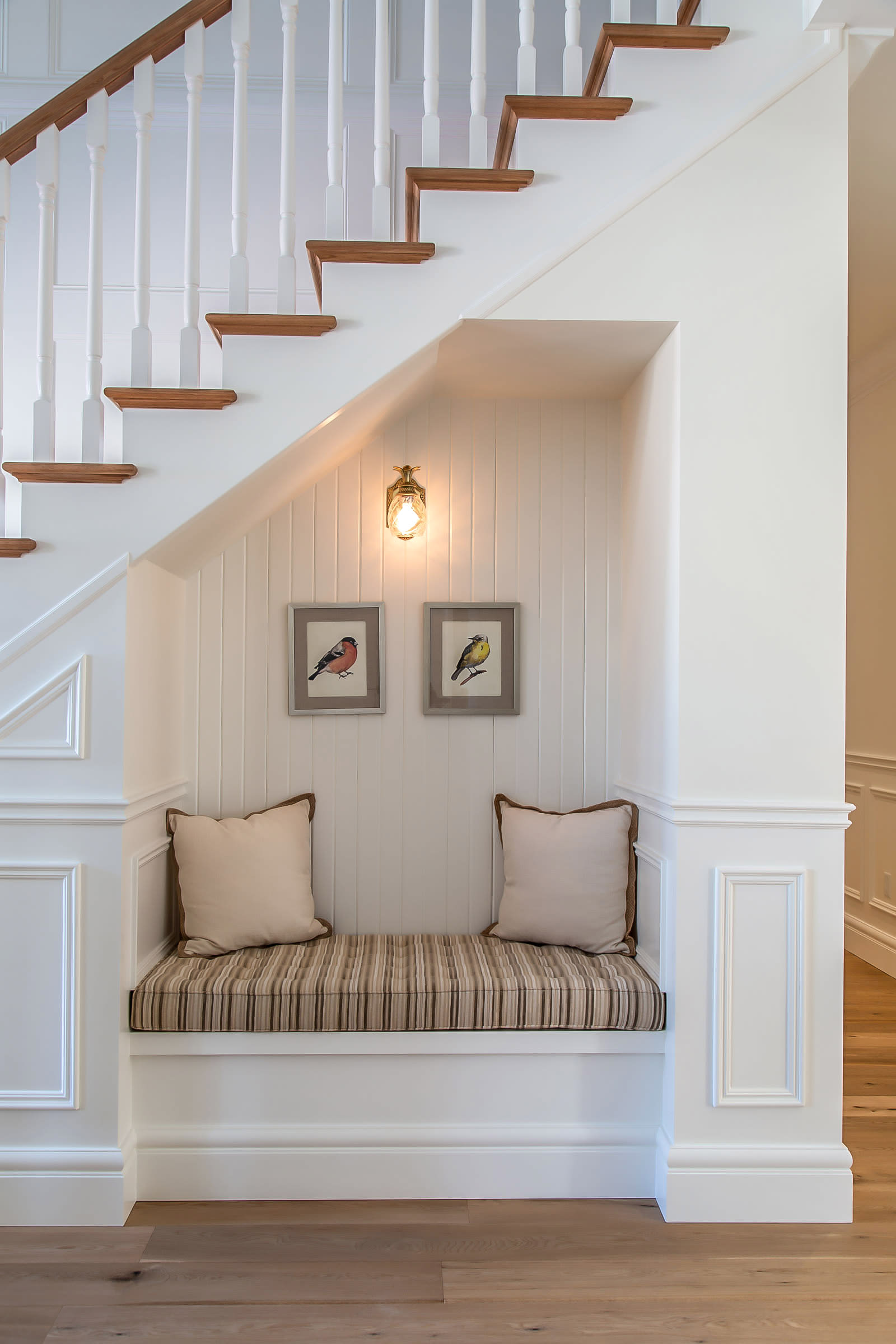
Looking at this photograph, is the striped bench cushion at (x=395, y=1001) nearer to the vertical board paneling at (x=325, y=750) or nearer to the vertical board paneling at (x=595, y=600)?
the vertical board paneling at (x=325, y=750)

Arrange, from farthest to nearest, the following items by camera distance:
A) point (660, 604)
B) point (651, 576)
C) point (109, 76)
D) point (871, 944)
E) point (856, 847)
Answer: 1. point (856, 847)
2. point (871, 944)
3. point (651, 576)
4. point (660, 604)
5. point (109, 76)

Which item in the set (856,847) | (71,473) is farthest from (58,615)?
(856,847)

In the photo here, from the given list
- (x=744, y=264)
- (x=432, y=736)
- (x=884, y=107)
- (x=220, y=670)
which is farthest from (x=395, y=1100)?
(x=884, y=107)

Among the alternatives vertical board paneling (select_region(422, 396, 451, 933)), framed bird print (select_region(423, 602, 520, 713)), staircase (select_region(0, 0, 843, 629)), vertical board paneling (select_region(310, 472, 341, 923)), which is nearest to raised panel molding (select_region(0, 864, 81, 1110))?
staircase (select_region(0, 0, 843, 629))

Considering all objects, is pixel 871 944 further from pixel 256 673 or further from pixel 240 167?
pixel 240 167

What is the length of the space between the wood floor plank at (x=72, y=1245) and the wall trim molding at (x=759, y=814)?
168 centimetres

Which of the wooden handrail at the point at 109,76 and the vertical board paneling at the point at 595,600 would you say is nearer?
the wooden handrail at the point at 109,76

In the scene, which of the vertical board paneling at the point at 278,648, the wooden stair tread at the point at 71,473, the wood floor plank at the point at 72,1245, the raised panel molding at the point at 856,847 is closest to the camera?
the wood floor plank at the point at 72,1245

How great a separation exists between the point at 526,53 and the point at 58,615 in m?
1.85

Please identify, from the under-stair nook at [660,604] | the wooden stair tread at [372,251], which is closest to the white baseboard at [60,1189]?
the under-stair nook at [660,604]

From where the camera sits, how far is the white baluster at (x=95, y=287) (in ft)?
7.41

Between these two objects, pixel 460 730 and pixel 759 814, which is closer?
pixel 759 814

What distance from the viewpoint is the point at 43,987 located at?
227 centimetres

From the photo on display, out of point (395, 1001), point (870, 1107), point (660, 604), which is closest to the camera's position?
point (395, 1001)
